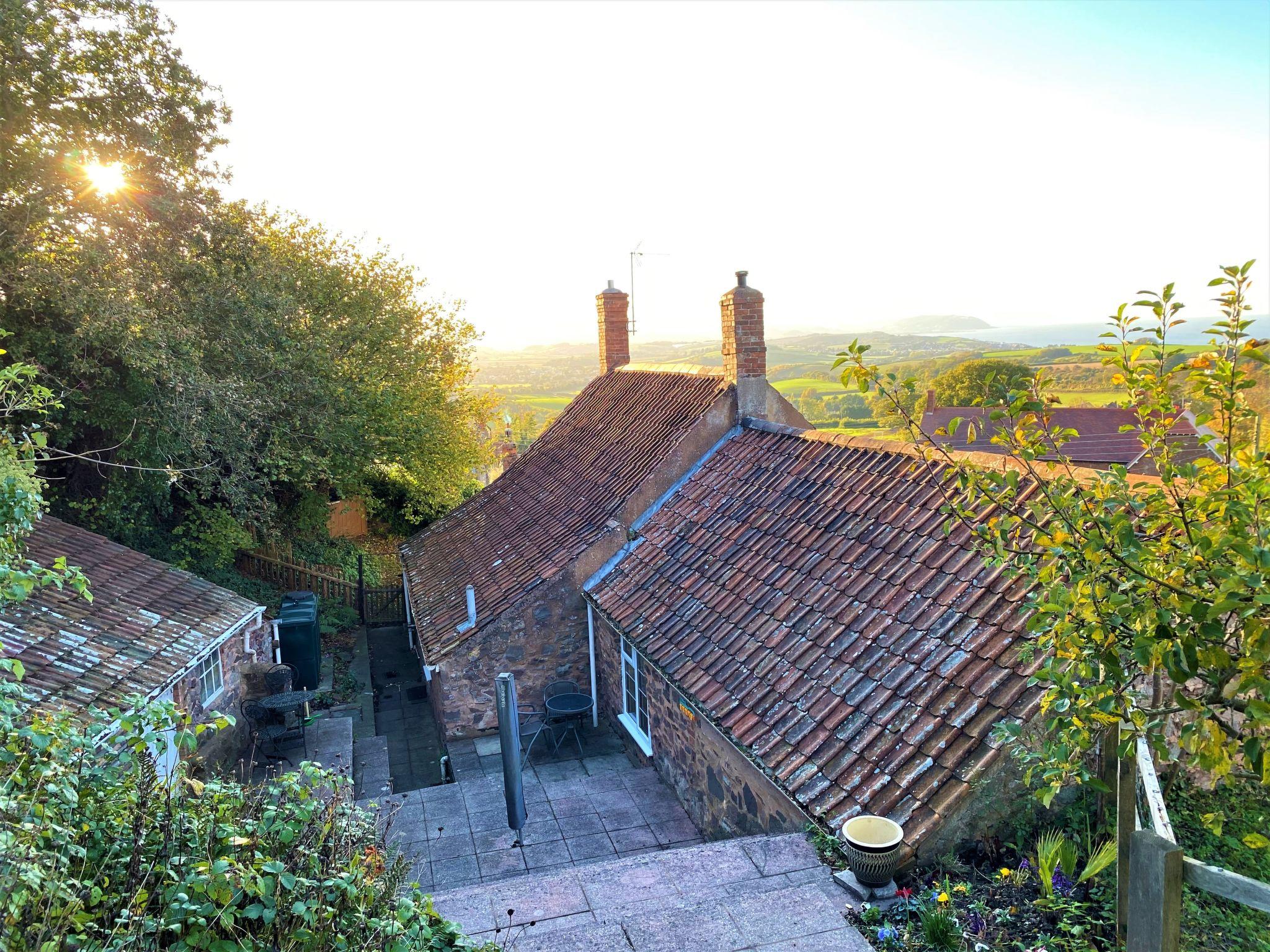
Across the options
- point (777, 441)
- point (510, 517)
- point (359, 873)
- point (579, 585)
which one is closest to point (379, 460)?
point (510, 517)

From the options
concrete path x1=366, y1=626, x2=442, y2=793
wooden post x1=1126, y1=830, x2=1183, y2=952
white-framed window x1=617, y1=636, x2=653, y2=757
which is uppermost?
wooden post x1=1126, y1=830, x2=1183, y2=952

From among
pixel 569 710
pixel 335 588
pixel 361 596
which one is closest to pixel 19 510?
pixel 569 710

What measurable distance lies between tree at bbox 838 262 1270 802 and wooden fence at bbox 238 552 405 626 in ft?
61.6

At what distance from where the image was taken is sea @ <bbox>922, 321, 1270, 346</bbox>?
3.65 m

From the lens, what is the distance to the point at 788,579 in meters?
9.48

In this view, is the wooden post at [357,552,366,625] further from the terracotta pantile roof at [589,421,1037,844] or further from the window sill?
the window sill

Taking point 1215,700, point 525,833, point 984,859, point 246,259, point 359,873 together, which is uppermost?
point 246,259

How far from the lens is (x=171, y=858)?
3893 millimetres

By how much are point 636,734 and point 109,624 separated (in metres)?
7.29

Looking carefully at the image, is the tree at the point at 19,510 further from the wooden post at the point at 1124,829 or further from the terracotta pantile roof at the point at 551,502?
the wooden post at the point at 1124,829

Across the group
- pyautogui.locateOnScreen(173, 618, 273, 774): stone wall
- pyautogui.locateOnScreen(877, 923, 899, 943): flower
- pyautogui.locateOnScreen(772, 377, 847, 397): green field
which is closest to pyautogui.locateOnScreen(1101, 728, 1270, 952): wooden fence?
pyautogui.locateOnScreen(877, 923, 899, 943): flower

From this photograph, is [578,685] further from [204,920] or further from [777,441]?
[204,920]

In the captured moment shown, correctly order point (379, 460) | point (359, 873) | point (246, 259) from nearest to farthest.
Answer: point (359, 873) < point (246, 259) < point (379, 460)

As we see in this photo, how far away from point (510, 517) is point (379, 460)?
7.31 metres
